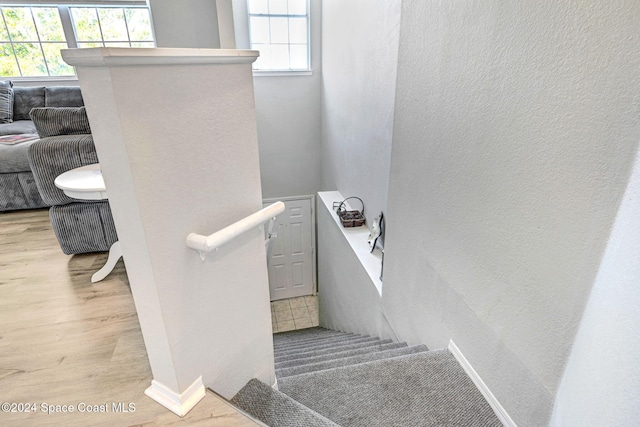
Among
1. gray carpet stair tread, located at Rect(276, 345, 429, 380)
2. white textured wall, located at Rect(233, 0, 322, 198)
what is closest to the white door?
white textured wall, located at Rect(233, 0, 322, 198)

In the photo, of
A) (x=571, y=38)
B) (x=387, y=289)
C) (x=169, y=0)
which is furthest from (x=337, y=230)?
(x=169, y=0)

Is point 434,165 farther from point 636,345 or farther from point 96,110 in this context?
point 96,110

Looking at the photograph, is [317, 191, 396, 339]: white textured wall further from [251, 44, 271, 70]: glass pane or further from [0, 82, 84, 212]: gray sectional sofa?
[0, 82, 84, 212]: gray sectional sofa

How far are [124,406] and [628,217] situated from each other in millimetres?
1599

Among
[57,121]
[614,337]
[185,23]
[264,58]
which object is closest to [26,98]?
[185,23]

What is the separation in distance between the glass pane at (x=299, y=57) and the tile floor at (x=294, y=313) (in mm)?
3343

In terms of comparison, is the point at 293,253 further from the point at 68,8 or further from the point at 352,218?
the point at 68,8

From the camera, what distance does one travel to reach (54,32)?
4.39 meters

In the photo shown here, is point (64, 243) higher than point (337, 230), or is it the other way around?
point (64, 243)

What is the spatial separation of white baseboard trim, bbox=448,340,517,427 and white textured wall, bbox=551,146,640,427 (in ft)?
1.18

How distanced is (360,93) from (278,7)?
194 cm

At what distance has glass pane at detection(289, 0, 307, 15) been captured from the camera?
438cm

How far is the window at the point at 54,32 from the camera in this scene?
14.1 feet

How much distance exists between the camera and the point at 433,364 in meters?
1.60
